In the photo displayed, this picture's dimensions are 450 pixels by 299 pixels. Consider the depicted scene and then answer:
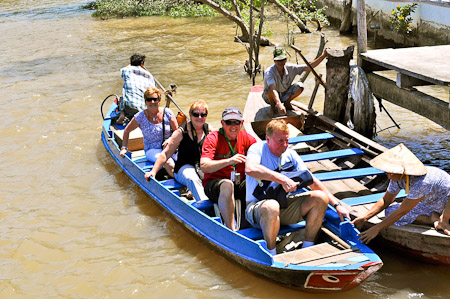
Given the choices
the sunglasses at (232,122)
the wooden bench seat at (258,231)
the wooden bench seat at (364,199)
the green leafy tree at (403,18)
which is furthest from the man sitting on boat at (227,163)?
the green leafy tree at (403,18)

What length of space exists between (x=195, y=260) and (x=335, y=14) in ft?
52.3

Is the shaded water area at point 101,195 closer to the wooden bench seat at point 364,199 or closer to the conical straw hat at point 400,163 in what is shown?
the wooden bench seat at point 364,199

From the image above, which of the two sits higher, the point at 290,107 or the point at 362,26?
the point at 362,26

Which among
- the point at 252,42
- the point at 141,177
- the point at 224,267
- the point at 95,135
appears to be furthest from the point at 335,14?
the point at 224,267

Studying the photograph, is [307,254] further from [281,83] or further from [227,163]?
[281,83]

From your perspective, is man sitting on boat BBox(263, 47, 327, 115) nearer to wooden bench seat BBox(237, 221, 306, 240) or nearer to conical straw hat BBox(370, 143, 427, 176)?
wooden bench seat BBox(237, 221, 306, 240)

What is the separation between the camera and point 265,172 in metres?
5.46

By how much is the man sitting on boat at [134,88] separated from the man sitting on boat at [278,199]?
14.2 feet

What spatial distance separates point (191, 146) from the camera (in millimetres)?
6836

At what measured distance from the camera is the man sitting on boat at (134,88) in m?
9.56

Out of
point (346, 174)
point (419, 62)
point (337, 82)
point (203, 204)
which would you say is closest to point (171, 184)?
point (203, 204)

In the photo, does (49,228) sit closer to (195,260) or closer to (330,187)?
(195,260)

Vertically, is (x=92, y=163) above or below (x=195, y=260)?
above

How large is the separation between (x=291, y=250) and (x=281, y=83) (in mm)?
3695
